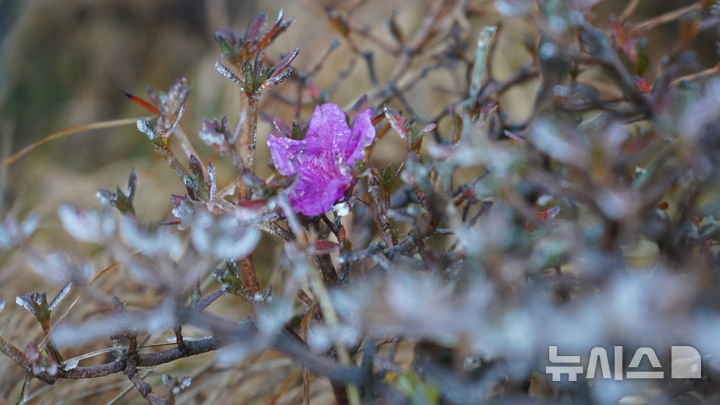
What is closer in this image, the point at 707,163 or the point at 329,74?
the point at 707,163

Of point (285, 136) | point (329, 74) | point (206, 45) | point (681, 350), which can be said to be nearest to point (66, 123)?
point (206, 45)

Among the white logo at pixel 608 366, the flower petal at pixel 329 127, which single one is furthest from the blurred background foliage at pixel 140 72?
the white logo at pixel 608 366

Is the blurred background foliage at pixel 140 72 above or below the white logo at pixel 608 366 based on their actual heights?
above

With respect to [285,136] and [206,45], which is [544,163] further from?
[206,45]

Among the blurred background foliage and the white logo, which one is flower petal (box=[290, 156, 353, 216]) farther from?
the blurred background foliage

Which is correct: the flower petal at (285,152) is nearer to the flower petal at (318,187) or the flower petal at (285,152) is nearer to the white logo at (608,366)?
the flower petal at (318,187)

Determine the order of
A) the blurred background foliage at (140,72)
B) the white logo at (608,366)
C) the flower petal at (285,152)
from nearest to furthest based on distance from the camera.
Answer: the white logo at (608,366)
the flower petal at (285,152)
the blurred background foliage at (140,72)

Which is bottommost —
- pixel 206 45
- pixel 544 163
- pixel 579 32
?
pixel 544 163

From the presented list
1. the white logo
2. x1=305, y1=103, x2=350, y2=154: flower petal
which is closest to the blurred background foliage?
x1=305, y1=103, x2=350, y2=154: flower petal
